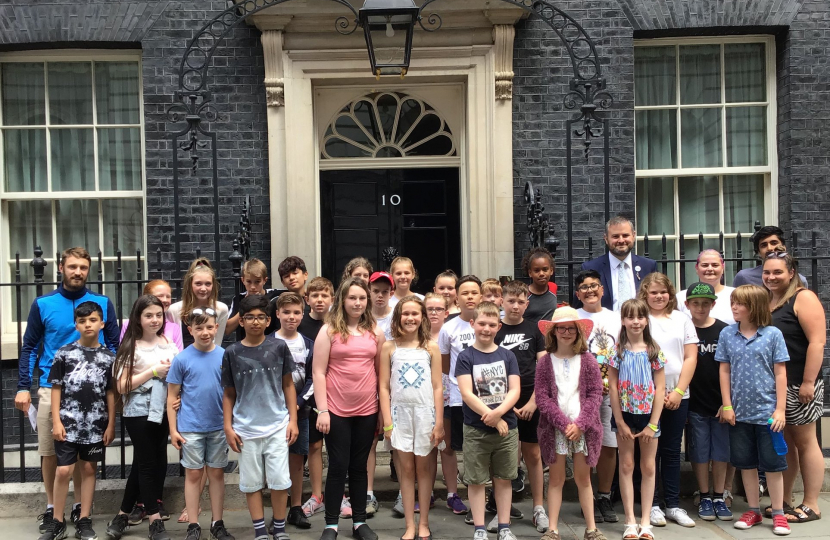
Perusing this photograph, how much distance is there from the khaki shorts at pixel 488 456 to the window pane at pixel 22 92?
553 centimetres

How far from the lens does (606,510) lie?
6051 millimetres

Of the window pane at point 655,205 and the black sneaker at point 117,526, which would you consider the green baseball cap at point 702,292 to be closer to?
the window pane at point 655,205

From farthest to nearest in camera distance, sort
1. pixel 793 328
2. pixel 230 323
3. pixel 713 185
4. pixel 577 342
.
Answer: pixel 713 185
pixel 230 323
pixel 793 328
pixel 577 342

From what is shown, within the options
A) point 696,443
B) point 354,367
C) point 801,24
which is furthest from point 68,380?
point 801,24

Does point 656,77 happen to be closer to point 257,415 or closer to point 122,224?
point 122,224

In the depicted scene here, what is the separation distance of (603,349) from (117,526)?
3.27 meters

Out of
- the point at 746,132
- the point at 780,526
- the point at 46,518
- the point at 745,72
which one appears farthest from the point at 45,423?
the point at 745,72

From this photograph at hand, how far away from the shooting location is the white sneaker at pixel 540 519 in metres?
5.80

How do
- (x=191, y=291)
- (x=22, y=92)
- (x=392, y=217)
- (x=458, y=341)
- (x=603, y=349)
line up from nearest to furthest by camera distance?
(x=603, y=349) → (x=458, y=341) → (x=191, y=291) → (x=22, y=92) → (x=392, y=217)

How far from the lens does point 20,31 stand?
838cm

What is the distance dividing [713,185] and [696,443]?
11.8 feet

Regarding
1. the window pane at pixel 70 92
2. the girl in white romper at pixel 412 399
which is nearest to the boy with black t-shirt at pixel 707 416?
the girl in white romper at pixel 412 399

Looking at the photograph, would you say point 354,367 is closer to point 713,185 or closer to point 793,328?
point 793,328

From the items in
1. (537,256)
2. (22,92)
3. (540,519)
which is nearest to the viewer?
(540,519)
